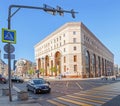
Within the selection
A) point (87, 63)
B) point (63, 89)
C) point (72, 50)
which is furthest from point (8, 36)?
point (87, 63)

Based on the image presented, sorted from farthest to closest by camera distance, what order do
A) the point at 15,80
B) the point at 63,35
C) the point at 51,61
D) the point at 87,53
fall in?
the point at 51,61
the point at 87,53
the point at 63,35
the point at 15,80

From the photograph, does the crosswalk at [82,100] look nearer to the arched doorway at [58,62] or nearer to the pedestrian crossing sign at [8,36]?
the pedestrian crossing sign at [8,36]

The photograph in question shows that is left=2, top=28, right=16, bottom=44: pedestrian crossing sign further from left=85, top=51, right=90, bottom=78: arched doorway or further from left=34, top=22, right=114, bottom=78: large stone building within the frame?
left=85, top=51, right=90, bottom=78: arched doorway

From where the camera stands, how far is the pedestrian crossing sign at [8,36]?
16.8 m

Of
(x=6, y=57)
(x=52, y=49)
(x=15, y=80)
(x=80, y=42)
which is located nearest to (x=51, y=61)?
(x=52, y=49)

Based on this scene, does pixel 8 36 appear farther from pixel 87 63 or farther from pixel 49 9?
pixel 87 63

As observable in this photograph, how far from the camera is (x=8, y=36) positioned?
55.7 ft

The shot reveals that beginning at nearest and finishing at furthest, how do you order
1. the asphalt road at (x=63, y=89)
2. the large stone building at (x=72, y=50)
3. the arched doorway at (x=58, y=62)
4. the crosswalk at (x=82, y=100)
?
the crosswalk at (x=82, y=100) < the asphalt road at (x=63, y=89) < the large stone building at (x=72, y=50) < the arched doorway at (x=58, y=62)

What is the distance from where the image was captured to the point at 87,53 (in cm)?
12269

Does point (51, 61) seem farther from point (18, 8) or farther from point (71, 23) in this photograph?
point (18, 8)

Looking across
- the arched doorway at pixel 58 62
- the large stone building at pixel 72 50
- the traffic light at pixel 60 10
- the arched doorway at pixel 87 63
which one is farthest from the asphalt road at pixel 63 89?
the arched doorway at pixel 58 62

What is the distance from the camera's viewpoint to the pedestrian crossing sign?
16.8m

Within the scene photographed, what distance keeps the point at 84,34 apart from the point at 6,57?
323 feet

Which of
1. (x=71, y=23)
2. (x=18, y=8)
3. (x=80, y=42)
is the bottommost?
(x=18, y=8)
